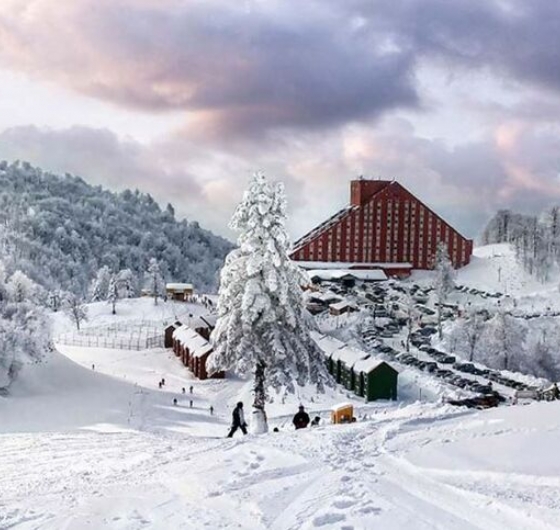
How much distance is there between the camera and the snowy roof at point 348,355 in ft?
182

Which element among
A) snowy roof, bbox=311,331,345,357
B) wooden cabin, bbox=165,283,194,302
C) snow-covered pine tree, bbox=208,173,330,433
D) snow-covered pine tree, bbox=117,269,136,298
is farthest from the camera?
snow-covered pine tree, bbox=117,269,136,298

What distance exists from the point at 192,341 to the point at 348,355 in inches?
581

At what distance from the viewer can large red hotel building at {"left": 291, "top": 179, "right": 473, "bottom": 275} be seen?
414ft

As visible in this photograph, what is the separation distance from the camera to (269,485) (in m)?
13.3

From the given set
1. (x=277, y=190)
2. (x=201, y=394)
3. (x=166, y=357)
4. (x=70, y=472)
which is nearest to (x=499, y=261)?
(x=166, y=357)

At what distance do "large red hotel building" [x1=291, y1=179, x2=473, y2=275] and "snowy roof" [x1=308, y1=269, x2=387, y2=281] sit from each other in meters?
4.23

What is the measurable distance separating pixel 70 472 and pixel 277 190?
14410mm

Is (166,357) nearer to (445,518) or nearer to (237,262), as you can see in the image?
(237,262)

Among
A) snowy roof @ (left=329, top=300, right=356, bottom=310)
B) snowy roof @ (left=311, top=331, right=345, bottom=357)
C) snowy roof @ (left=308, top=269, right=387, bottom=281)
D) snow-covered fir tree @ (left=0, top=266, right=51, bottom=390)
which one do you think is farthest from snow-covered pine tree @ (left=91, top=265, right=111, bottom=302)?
snow-covered fir tree @ (left=0, top=266, right=51, bottom=390)

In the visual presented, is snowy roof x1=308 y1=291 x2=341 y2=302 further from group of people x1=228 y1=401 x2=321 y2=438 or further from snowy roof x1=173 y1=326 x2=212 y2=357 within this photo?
group of people x1=228 y1=401 x2=321 y2=438

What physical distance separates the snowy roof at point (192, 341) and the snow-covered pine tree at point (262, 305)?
2916 cm

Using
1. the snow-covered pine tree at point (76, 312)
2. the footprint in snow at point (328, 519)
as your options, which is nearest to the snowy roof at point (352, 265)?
the snow-covered pine tree at point (76, 312)

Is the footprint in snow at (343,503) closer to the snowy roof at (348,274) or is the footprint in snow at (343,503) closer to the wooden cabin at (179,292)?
the wooden cabin at (179,292)

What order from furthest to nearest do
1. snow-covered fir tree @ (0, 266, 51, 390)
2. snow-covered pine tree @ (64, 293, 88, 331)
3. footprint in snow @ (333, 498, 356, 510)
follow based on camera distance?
snow-covered pine tree @ (64, 293, 88, 331) < snow-covered fir tree @ (0, 266, 51, 390) < footprint in snow @ (333, 498, 356, 510)
